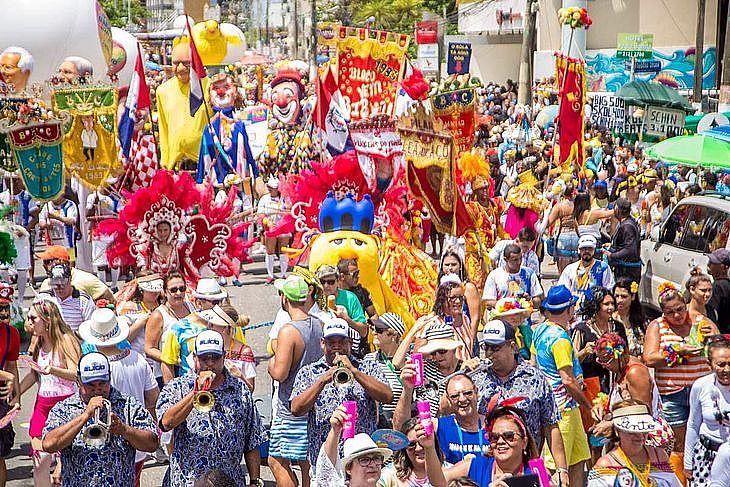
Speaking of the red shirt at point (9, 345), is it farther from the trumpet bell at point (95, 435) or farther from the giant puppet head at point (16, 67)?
the giant puppet head at point (16, 67)

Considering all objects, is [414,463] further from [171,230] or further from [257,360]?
[257,360]

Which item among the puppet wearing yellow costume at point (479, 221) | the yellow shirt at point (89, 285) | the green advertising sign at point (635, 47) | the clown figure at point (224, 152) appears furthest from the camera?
the green advertising sign at point (635, 47)

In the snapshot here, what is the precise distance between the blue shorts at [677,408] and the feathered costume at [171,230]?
4101mm

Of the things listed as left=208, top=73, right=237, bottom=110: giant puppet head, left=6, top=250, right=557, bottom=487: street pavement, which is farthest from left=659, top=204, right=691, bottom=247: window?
left=208, top=73, right=237, bottom=110: giant puppet head

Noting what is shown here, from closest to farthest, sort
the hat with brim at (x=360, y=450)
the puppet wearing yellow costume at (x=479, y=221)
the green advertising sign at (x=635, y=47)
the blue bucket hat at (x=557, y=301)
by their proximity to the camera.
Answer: the hat with brim at (x=360, y=450) → the blue bucket hat at (x=557, y=301) → the puppet wearing yellow costume at (x=479, y=221) → the green advertising sign at (x=635, y=47)

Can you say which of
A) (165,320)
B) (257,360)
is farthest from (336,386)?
(257,360)

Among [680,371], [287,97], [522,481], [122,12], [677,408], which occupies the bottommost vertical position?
[677,408]

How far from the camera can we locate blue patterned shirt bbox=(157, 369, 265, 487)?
613 centimetres

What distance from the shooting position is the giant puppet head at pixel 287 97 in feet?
60.1

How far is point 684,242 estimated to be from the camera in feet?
40.8

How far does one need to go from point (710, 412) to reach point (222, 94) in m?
14.8

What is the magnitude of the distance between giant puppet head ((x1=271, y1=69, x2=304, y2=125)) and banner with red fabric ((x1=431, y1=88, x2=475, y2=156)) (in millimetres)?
5520

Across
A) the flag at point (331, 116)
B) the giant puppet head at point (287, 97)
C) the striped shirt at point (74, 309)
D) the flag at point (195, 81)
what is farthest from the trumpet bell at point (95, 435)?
the giant puppet head at point (287, 97)

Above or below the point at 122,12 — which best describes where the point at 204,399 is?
below
